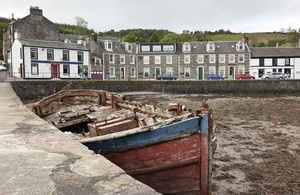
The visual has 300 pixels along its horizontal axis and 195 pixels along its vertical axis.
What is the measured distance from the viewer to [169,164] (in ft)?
19.0

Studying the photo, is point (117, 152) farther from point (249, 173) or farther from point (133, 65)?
point (133, 65)

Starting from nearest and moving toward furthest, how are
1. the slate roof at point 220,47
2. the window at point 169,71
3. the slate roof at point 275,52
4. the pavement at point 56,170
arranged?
the pavement at point 56,170, the slate roof at point 220,47, the slate roof at point 275,52, the window at point 169,71

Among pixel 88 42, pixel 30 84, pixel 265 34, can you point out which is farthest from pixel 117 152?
pixel 265 34

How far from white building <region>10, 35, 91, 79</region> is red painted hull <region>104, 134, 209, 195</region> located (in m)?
40.3

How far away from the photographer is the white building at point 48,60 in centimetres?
4291

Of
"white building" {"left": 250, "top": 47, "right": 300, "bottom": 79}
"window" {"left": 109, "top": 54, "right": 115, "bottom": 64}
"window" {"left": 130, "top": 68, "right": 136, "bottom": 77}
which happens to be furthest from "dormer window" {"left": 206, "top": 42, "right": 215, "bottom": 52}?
"window" {"left": 109, "top": 54, "right": 115, "bottom": 64}

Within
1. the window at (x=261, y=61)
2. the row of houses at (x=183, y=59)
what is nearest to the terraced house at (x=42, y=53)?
the row of houses at (x=183, y=59)

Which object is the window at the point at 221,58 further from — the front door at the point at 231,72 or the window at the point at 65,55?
the window at the point at 65,55

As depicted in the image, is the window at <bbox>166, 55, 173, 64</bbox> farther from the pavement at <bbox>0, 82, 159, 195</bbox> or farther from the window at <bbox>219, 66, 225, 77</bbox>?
the pavement at <bbox>0, 82, 159, 195</bbox>

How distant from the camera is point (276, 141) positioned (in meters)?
14.2

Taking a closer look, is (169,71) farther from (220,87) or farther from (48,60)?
(48,60)

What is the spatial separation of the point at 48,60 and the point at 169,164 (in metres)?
42.3

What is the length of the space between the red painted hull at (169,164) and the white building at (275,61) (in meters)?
58.4

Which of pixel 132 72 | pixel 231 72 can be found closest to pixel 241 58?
pixel 231 72
